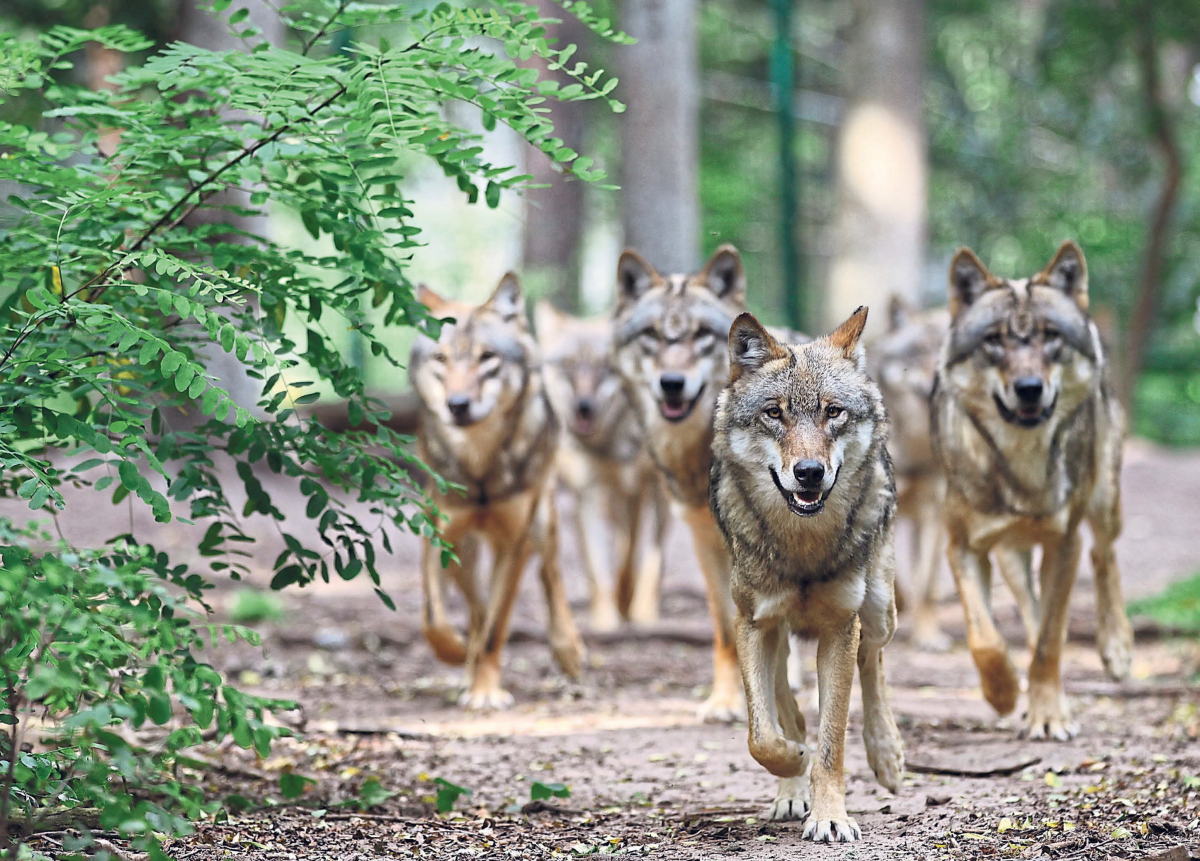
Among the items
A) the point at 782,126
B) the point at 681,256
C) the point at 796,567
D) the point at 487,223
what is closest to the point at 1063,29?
the point at 782,126

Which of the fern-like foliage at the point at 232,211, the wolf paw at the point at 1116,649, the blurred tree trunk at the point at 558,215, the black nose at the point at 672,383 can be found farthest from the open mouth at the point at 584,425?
the blurred tree trunk at the point at 558,215

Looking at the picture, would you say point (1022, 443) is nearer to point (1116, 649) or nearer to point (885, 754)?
point (1116, 649)

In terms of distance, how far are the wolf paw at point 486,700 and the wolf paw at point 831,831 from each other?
3.02m

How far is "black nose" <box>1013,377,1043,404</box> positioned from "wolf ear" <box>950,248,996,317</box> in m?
0.59

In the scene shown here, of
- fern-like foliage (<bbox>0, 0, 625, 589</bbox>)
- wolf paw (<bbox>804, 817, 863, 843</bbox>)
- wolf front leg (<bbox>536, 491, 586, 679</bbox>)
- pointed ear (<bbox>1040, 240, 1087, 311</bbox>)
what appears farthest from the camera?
wolf front leg (<bbox>536, 491, 586, 679</bbox>)

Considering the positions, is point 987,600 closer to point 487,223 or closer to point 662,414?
point 662,414

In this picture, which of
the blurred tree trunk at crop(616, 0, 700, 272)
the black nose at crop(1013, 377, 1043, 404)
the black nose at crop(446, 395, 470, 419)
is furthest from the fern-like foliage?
the blurred tree trunk at crop(616, 0, 700, 272)

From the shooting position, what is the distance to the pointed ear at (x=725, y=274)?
278 inches

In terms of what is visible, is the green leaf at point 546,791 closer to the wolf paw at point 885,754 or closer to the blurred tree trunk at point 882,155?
the wolf paw at point 885,754

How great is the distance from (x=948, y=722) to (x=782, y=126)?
10790 mm

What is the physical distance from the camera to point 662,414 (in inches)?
267

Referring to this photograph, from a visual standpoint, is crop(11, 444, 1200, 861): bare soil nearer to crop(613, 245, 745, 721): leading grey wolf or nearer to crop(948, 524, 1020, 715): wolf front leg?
crop(948, 524, 1020, 715): wolf front leg

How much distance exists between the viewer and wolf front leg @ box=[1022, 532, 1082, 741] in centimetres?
581

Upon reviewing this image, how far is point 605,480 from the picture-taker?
10031mm
